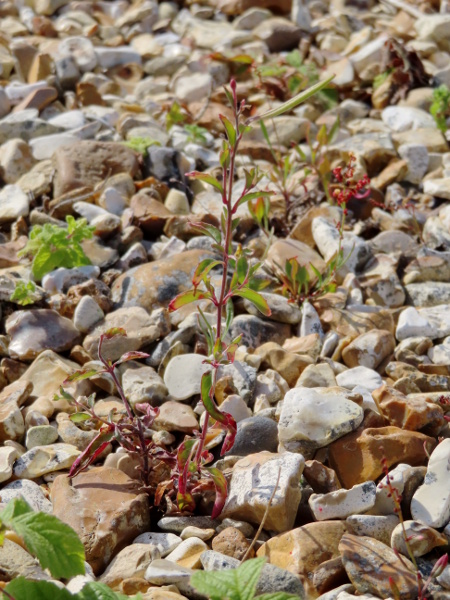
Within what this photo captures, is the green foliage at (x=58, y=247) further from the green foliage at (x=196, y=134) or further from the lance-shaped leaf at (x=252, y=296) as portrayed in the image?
the lance-shaped leaf at (x=252, y=296)

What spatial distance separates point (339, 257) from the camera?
3477 mm

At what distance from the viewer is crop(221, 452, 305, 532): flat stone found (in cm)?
230

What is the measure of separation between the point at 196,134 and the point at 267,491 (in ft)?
9.18

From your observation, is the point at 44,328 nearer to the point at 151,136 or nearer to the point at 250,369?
the point at 250,369

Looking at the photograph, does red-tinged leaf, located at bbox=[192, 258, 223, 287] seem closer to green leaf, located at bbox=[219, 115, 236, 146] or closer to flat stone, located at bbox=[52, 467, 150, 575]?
green leaf, located at bbox=[219, 115, 236, 146]

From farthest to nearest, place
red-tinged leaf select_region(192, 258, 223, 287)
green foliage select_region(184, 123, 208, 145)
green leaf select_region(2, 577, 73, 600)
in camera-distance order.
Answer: green foliage select_region(184, 123, 208, 145)
red-tinged leaf select_region(192, 258, 223, 287)
green leaf select_region(2, 577, 73, 600)

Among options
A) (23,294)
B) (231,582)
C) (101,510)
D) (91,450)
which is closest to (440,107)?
(23,294)

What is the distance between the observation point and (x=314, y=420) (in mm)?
2549

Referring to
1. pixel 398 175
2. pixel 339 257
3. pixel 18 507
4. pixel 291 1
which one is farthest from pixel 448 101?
pixel 18 507

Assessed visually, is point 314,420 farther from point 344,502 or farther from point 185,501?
point 185,501

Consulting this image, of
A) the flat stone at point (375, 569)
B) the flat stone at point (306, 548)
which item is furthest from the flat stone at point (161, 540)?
the flat stone at point (375, 569)

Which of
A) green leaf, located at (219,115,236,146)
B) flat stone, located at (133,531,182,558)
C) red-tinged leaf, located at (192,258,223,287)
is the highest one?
green leaf, located at (219,115,236,146)

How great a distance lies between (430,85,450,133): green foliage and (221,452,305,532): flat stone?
116 inches

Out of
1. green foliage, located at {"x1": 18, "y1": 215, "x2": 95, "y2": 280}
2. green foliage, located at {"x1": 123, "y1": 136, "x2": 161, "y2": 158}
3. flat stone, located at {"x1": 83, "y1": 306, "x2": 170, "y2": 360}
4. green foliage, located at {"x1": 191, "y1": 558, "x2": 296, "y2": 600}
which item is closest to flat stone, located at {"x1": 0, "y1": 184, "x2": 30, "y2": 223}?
green foliage, located at {"x1": 18, "y1": 215, "x2": 95, "y2": 280}
